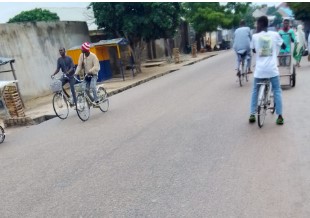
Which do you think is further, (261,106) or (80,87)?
(80,87)

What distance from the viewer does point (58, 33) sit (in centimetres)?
1716

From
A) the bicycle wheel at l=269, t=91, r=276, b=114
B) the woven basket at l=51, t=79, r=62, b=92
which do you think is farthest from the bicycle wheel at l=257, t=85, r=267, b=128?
the woven basket at l=51, t=79, r=62, b=92

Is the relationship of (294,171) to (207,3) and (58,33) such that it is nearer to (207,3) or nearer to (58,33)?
(58,33)

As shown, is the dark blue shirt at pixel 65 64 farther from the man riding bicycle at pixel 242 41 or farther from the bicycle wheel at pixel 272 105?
the bicycle wheel at pixel 272 105

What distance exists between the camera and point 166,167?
15.0 feet

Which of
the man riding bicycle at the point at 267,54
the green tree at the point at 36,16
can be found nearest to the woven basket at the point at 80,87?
the man riding bicycle at the point at 267,54

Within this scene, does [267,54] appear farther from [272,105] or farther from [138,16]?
[138,16]

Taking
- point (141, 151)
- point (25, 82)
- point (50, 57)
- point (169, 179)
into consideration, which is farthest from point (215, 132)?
point (50, 57)

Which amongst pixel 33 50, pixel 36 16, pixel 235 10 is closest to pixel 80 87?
pixel 33 50

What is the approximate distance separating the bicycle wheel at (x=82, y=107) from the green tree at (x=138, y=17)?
10.1 meters

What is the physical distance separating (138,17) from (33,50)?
583 cm

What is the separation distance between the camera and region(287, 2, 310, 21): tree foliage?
32.0m

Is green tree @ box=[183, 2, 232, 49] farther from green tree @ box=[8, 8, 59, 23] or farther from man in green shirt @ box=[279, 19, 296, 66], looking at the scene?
man in green shirt @ box=[279, 19, 296, 66]

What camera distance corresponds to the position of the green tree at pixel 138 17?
1781 centimetres
